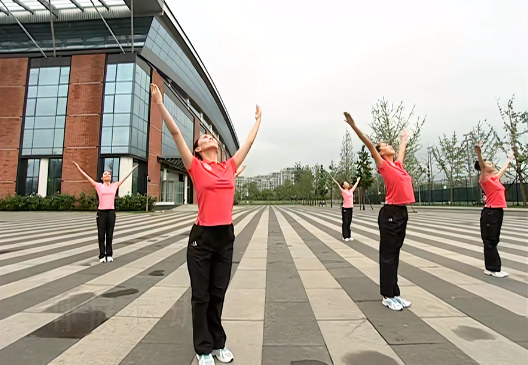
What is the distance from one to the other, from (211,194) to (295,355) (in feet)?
5.02

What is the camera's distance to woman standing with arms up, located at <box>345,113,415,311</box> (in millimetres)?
3527

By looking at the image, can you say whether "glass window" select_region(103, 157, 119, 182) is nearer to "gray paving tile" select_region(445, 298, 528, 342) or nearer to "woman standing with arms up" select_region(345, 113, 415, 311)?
"woman standing with arms up" select_region(345, 113, 415, 311)

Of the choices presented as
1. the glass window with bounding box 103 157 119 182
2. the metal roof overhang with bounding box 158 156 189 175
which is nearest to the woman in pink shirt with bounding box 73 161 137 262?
the glass window with bounding box 103 157 119 182

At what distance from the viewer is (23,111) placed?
105ft

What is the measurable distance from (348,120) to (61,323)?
3914 mm

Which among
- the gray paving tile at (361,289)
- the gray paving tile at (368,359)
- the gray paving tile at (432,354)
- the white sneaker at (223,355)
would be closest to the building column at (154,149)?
the gray paving tile at (361,289)

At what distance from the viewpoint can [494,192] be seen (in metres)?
5.12

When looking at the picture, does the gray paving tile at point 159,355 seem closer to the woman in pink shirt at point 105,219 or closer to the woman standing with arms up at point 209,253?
the woman standing with arms up at point 209,253

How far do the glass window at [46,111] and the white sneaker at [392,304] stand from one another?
1440 inches

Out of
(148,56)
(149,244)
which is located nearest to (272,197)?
(148,56)

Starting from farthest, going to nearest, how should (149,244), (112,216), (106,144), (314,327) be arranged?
1. (106,144)
2. (149,244)
3. (112,216)
4. (314,327)

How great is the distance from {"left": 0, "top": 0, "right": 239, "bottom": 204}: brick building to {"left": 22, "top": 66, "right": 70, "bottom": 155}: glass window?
0.36 feet

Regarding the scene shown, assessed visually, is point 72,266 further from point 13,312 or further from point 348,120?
point 348,120

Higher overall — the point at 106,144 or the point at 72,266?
the point at 106,144
